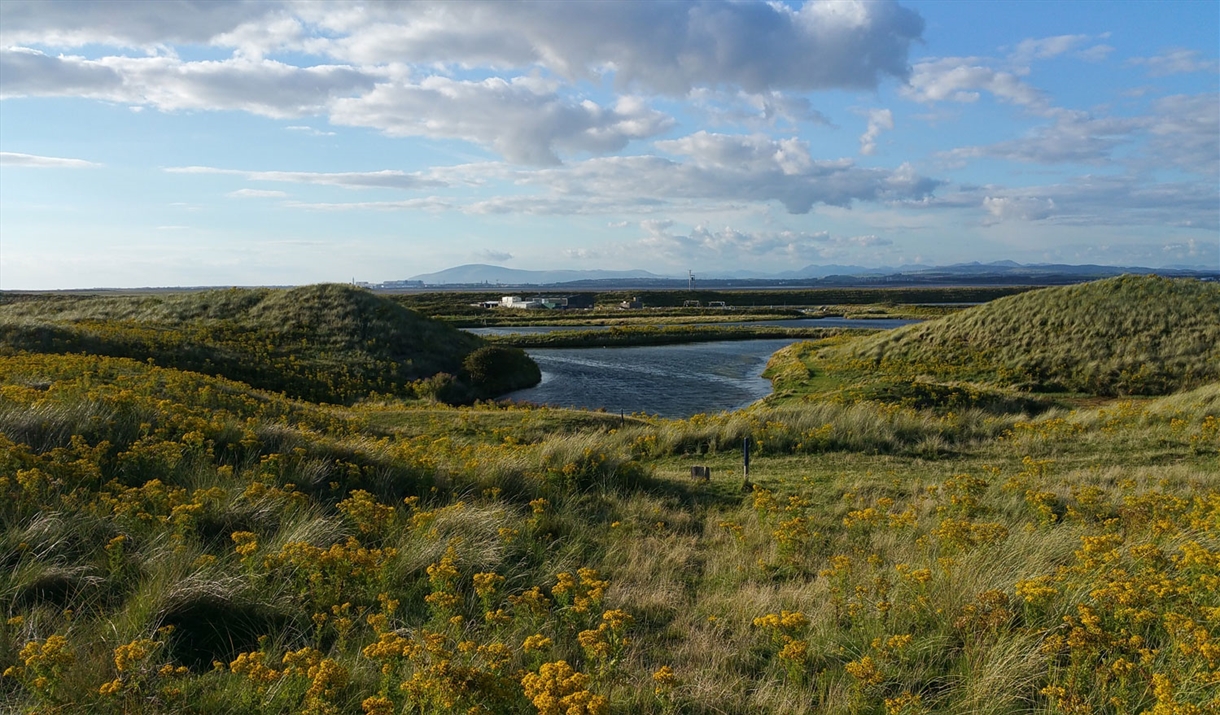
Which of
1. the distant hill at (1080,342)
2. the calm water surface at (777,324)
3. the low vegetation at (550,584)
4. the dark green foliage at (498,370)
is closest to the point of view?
the low vegetation at (550,584)

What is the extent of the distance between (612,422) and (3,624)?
16.3m

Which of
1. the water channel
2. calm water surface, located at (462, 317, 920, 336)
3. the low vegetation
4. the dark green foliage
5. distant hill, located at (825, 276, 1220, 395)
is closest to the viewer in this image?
the low vegetation

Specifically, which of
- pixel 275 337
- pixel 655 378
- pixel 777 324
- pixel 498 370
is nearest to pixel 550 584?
pixel 498 370

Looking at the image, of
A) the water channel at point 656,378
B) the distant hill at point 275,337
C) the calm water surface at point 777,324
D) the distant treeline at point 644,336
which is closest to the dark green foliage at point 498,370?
the distant hill at point 275,337

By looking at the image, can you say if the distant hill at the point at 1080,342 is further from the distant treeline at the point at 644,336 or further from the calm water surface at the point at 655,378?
the distant treeline at the point at 644,336

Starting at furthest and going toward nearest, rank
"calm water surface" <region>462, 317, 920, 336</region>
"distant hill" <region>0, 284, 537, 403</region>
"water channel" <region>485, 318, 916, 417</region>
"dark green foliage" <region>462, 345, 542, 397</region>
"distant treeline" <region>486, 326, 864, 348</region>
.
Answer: "calm water surface" <region>462, 317, 920, 336</region> < "distant treeline" <region>486, 326, 864, 348</region> < "dark green foliage" <region>462, 345, 542, 397</region> < "water channel" <region>485, 318, 916, 417</region> < "distant hill" <region>0, 284, 537, 403</region>

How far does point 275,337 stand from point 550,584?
32584mm

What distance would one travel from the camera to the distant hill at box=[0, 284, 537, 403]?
26.8 metres

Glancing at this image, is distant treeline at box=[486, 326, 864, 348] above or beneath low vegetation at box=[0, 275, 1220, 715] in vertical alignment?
beneath

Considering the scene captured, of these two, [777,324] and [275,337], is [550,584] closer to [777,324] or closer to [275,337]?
[275,337]

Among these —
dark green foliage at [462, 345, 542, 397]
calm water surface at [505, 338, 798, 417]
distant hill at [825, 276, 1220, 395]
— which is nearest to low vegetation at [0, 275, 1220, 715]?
calm water surface at [505, 338, 798, 417]

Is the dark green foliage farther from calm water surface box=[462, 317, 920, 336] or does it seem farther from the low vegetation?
calm water surface box=[462, 317, 920, 336]

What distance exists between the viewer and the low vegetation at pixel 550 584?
417 centimetres

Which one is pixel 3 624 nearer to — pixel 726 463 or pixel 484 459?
→ pixel 484 459
